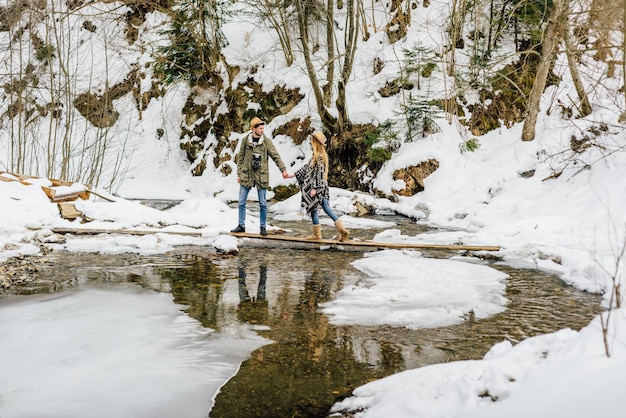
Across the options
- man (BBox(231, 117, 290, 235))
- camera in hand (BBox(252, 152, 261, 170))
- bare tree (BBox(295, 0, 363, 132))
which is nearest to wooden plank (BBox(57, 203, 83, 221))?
man (BBox(231, 117, 290, 235))

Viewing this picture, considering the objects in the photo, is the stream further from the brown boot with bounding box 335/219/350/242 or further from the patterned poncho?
the patterned poncho

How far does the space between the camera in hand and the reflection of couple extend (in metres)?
3.06

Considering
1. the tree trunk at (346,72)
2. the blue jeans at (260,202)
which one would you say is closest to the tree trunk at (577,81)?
the tree trunk at (346,72)

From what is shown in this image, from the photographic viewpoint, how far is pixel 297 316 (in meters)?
5.00

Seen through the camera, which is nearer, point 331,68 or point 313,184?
point 313,184

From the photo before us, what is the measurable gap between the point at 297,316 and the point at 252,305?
2.01 feet

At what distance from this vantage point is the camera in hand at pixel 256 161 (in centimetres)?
911

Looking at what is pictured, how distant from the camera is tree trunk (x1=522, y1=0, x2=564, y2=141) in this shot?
12312 mm

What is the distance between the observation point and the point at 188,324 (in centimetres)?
Answer: 466

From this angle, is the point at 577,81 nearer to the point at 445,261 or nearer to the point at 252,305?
the point at 445,261

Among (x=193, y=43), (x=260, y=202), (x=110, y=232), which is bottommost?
(x=110, y=232)

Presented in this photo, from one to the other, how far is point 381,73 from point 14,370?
19106mm

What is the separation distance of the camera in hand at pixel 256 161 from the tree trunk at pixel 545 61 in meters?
7.59

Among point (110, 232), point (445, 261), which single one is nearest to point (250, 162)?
point (110, 232)
